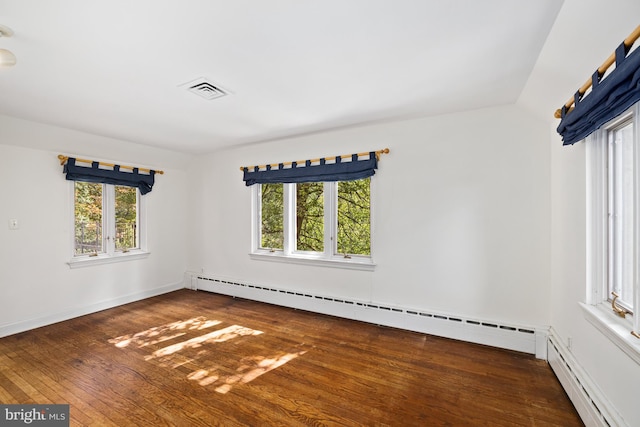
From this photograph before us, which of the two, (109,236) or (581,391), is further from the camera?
(109,236)

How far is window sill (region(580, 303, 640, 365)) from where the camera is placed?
1358 mm

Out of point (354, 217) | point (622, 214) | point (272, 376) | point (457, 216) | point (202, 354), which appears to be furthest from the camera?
point (354, 217)

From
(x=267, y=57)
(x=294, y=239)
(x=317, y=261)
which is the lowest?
(x=317, y=261)

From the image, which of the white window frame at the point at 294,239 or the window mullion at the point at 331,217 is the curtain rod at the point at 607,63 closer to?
the white window frame at the point at 294,239

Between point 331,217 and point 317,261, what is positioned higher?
point 331,217

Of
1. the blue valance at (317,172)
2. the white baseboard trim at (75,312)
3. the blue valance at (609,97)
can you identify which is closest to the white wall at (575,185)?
the blue valance at (609,97)

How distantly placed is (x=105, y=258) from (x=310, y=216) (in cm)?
292

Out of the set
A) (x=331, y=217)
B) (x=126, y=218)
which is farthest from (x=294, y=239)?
(x=126, y=218)

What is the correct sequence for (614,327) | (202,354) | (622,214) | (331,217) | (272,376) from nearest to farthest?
(614,327) < (622,214) < (272,376) < (202,354) < (331,217)

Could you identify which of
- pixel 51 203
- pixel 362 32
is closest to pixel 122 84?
pixel 362 32

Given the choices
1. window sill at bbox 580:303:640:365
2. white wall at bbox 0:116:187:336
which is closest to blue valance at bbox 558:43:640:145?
window sill at bbox 580:303:640:365

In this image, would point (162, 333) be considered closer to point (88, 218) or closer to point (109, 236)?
point (109, 236)

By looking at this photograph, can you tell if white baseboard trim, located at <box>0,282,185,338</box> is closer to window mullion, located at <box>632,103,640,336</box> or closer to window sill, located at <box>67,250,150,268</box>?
window sill, located at <box>67,250,150,268</box>

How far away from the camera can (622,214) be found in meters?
1.69
